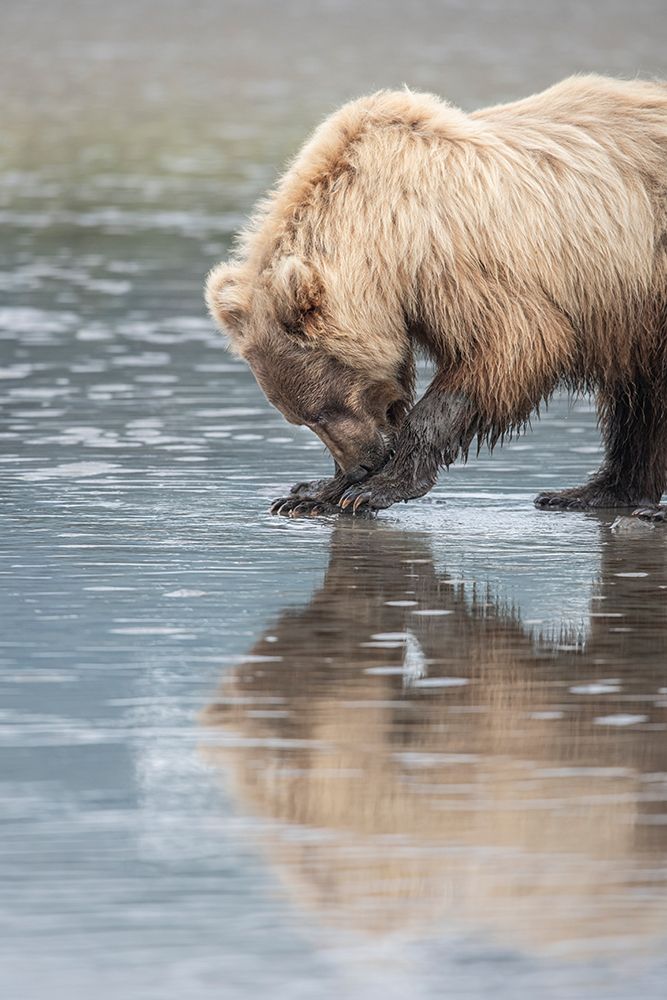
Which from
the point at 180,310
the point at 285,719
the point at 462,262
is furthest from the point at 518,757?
the point at 180,310

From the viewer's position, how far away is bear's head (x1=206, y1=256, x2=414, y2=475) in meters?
7.18

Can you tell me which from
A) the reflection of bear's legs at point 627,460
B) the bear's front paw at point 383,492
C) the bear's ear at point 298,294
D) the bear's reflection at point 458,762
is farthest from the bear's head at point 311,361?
the bear's reflection at point 458,762

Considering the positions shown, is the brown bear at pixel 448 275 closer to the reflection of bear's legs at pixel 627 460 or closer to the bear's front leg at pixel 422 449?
the bear's front leg at pixel 422 449

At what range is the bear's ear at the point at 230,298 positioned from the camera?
7.45 m

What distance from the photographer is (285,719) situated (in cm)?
475

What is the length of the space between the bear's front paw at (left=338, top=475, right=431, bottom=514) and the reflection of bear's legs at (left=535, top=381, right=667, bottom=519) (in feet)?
1.95

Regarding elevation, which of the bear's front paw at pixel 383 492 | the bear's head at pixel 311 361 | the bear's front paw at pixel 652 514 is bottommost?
the bear's front paw at pixel 652 514

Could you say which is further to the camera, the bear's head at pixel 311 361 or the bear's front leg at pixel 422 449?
the bear's front leg at pixel 422 449

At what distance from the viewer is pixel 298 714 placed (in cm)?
479

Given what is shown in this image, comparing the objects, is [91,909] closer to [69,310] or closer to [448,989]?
[448,989]

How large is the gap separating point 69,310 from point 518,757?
908 cm

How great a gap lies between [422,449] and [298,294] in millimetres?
735

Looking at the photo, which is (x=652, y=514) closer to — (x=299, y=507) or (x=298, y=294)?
(x=299, y=507)

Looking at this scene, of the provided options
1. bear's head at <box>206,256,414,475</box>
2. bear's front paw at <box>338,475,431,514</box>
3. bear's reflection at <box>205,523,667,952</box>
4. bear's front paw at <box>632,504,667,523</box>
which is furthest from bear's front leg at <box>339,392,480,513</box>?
bear's reflection at <box>205,523,667,952</box>
